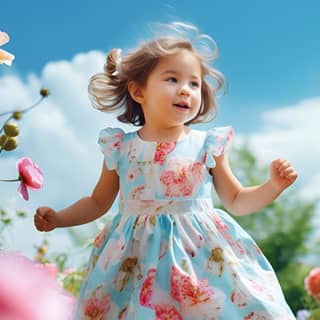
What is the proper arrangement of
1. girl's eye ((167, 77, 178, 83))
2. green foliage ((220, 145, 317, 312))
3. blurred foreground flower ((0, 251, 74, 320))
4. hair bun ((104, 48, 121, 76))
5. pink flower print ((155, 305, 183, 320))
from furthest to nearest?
1. green foliage ((220, 145, 317, 312))
2. hair bun ((104, 48, 121, 76))
3. girl's eye ((167, 77, 178, 83))
4. pink flower print ((155, 305, 183, 320))
5. blurred foreground flower ((0, 251, 74, 320))

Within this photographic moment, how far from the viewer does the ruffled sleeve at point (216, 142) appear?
4.67 feet

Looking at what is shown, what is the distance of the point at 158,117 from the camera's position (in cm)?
145

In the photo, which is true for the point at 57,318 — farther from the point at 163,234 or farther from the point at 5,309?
the point at 163,234

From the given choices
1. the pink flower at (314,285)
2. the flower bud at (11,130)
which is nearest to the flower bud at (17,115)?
the flower bud at (11,130)

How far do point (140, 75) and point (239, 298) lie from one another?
64 cm

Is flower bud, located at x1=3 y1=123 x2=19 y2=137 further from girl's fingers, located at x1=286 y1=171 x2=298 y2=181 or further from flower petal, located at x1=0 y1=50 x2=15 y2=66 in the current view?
girl's fingers, located at x1=286 y1=171 x2=298 y2=181

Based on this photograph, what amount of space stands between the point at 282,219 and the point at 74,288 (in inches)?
285

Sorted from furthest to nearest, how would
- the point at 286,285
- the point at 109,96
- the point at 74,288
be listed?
the point at 286,285 < the point at 74,288 < the point at 109,96

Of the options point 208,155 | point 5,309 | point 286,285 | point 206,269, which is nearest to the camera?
point 5,309

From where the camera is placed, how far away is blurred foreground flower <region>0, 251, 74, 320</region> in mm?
134

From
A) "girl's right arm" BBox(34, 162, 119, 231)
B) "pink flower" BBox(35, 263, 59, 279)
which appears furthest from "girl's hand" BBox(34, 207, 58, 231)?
"pink flower" BBox(35, 263, 59, 279)

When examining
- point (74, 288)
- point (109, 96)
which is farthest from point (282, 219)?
point (109, 96)

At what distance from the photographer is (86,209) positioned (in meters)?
1.53

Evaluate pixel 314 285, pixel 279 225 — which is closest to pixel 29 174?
pixel 314 285
